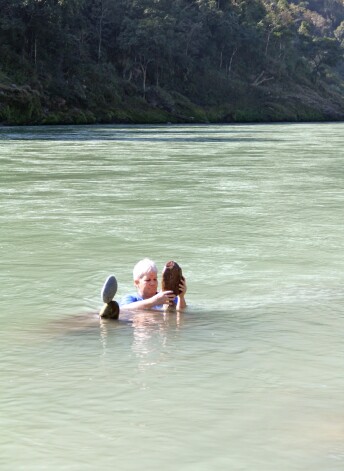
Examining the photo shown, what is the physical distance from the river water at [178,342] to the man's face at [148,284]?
0.64 ft

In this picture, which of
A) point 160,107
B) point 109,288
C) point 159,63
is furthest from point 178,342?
point 159,63

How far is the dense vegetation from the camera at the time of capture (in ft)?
274

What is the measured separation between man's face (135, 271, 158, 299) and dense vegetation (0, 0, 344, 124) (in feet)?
209

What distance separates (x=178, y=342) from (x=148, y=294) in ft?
3.18

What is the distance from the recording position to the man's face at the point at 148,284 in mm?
8648

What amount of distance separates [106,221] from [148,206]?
2.35 metres

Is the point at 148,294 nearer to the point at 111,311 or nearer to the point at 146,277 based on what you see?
the point at 146,277

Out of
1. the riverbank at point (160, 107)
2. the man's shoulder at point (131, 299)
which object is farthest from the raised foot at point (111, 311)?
the riverbank at point (160, 107)

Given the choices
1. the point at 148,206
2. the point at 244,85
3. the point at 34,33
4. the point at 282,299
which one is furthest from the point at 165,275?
the point at 244,85

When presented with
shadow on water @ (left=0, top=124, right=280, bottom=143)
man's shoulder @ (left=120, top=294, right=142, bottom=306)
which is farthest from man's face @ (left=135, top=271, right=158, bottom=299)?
shadow on water @ (left=0, top=124, right=280, bottom=143)

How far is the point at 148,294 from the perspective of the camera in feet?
28.8

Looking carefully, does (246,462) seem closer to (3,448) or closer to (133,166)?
(3,448)

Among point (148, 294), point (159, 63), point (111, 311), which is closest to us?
point (111, 311)

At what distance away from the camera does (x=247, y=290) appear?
33.4 ft
